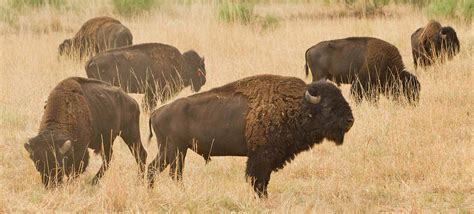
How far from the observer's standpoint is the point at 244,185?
720 centimetres

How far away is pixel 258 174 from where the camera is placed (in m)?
6.90

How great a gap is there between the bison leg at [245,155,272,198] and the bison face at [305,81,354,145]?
0.56m

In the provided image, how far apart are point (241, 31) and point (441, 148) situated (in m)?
10.1

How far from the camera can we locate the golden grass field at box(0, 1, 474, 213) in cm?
651

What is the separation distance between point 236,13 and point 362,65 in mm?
8771

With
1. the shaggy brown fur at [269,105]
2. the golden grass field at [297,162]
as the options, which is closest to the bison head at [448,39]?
the golden grass field at [297,162]

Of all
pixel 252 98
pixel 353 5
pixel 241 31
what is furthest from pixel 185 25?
pixel 252 98

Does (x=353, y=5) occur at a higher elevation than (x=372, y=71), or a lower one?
lower

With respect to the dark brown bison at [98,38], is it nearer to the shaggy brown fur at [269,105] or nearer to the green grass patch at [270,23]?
the green grass patch at [270,23]

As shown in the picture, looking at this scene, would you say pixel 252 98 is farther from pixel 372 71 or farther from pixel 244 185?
pixel 372 71

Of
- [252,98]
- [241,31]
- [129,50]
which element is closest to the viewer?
[252,98]

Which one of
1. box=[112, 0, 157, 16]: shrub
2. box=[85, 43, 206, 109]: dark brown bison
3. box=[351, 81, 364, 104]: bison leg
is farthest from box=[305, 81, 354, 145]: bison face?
box=[112, 0, 157, 16]: shrub

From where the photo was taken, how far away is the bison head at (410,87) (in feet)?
35.1

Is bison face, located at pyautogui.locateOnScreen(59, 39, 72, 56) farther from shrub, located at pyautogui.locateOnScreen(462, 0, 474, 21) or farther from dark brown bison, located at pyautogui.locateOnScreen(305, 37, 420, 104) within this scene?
shrub, located at pyautogui.locateOnScreen(462, 0, 474, 21)
